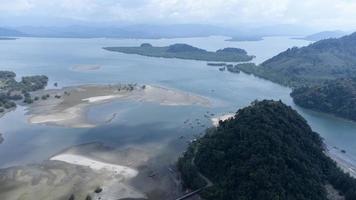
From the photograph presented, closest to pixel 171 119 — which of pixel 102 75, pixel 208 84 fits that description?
pixel 208 84

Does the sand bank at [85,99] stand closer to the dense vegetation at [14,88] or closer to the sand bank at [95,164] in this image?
the dense vegetation at [14,88]

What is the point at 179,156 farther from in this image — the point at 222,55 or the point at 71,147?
the point at 222,55

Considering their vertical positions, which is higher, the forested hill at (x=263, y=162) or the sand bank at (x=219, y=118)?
the forested hill at (x=263, y=162)

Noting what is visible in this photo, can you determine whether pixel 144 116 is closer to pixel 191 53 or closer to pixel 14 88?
pixel 14 88

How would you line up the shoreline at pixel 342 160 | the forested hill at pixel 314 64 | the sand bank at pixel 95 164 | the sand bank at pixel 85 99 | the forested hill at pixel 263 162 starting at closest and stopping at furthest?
the forested hill at pixel 263 162 < the sand bank at pixel 95 164 < the shoreline at pixel 342 160 < the sand bank at pixel 85 99 < the forested hill at pixel 314 64

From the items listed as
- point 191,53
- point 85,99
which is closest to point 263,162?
point 85,99

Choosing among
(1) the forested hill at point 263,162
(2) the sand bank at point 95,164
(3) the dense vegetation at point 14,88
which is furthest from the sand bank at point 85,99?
(1) the forested hill at point 263,162
